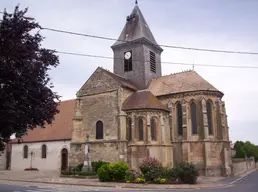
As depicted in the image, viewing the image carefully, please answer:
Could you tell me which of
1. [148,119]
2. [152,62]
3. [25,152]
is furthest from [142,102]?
[25,152]

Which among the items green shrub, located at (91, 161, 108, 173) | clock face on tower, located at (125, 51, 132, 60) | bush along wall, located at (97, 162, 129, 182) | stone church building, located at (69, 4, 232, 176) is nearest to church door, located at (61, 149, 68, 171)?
stone church building, located at (69, 4, 232, 176)

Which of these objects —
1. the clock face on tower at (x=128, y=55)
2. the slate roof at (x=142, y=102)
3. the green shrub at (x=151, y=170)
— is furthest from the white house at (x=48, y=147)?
the green shrub at (x=151, y=170)

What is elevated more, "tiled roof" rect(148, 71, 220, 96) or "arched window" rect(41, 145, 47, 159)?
"tiled roof" rect(148, 71, 220, 96)

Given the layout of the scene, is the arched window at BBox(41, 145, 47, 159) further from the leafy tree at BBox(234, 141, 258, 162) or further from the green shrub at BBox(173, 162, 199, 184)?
the leafy tree at BBox(234, 141, 258, 162)

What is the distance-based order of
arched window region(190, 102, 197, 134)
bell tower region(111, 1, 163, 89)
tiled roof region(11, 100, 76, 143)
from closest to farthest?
arched window region(190, 102, 197, 134) → bell tower region(111, 1, 163, 89) → tiled roof region(11, 100, 76, 143)

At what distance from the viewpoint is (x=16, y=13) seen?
1152cm

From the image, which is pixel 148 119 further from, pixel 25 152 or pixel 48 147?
pixel 25 152

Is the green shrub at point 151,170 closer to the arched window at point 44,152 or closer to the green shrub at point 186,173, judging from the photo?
the green shrub at point 186,173

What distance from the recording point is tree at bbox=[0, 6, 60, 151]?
10.5 meters

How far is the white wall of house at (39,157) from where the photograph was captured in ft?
106

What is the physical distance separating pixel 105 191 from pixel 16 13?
9292mm

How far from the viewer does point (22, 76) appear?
422 inches

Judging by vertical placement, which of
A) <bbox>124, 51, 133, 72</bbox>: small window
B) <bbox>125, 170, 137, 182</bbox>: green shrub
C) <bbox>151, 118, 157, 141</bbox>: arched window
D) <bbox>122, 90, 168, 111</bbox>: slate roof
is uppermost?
<bbox>124, 51, 133, 72</bbox>: small window

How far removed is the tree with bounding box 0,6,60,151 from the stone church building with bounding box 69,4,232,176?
43.8ft
